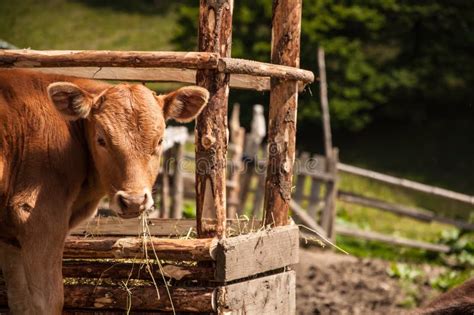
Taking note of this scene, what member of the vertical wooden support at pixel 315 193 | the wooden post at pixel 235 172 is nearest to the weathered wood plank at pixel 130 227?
the wooden post at pixel 235 172

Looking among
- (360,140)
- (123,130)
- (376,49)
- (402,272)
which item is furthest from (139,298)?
(376,49)

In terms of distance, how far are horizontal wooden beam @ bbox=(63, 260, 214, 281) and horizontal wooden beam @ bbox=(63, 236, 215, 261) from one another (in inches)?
3.8

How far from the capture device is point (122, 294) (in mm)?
6336

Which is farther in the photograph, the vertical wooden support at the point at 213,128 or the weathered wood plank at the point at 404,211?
the weathered wood plank at the point at 404,211

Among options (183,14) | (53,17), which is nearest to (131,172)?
(183,14)

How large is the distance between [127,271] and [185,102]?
1.16 metres

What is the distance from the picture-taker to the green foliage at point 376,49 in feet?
88.7

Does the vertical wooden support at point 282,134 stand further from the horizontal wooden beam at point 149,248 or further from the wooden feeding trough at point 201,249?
the horizontal wooden beam at point 149,248

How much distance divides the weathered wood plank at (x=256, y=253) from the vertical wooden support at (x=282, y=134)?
0.60 ft

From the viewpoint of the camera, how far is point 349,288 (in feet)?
41.5

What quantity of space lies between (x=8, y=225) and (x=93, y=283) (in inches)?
28.8

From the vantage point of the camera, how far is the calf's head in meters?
5.99

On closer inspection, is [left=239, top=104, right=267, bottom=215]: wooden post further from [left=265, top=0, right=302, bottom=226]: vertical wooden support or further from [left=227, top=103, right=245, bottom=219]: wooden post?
[left=265, top=0, right=302, bottom=226]: vertical wooden support

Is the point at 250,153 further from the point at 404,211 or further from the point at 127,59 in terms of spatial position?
the point at 127,59
